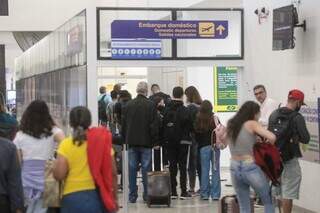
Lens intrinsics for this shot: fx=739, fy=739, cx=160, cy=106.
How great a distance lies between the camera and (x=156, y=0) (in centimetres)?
1761

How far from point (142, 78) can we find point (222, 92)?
6.34 metres

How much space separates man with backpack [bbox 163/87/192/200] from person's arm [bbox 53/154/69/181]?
5336mm

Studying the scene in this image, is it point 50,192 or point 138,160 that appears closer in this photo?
point 50,192

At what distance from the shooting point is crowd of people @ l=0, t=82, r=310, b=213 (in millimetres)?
5262

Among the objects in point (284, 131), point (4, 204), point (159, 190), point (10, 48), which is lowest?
point (159, 190)

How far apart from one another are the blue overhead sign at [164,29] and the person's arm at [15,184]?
5.94 m

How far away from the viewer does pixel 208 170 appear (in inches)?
412

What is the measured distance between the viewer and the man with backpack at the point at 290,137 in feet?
25.5

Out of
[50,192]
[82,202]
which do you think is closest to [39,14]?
[50,192]

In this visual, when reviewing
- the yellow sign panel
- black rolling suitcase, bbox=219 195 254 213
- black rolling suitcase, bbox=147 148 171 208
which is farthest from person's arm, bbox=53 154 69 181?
the yellow sign panel

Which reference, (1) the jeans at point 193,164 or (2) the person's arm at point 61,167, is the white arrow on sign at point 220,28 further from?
(2) the person's arm at point 61,167

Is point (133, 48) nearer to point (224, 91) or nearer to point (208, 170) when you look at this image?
point (208, 170)

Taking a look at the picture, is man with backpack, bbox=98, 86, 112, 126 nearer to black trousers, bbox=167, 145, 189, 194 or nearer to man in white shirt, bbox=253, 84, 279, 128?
black trousers, bbox=167, 145, 189, 194

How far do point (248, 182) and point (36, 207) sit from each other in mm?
2030
